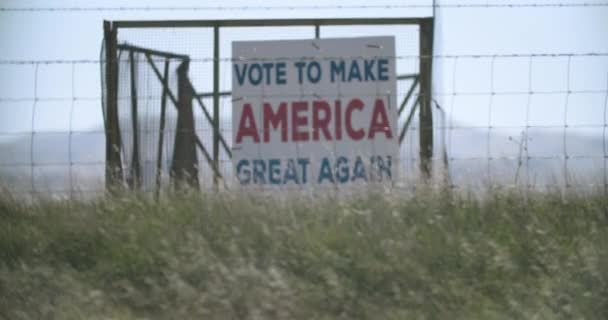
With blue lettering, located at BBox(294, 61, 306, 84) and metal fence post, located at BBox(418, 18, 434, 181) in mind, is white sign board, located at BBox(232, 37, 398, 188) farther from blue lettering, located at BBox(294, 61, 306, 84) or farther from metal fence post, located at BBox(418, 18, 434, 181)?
metal fence post, located at BBox(418, 18, 434, 181)

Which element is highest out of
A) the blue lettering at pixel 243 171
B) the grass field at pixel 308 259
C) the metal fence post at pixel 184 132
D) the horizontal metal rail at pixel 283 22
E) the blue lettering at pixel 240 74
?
the horizontal metal rail at pixel 283 22

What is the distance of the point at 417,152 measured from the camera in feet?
29.0

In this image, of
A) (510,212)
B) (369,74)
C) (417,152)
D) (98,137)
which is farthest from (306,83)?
(510,212)

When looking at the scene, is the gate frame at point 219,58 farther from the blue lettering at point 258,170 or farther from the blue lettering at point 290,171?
the blue lettering at point 290,171

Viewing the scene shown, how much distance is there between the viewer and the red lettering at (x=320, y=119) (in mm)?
8859

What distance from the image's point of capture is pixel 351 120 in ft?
29.1

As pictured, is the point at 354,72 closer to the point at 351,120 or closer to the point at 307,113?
the point at 351,120

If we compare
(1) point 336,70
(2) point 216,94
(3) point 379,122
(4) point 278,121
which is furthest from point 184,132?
(3) point 379,122

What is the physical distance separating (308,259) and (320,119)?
286cm

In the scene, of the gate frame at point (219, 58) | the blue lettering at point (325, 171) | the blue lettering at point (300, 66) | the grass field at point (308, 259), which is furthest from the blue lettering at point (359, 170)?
the grass field at point (308, 259)

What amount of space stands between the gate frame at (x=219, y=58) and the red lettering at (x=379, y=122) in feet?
0.80

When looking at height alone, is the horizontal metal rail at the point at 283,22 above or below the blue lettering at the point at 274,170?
above

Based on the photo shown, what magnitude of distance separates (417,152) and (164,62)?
259 cm

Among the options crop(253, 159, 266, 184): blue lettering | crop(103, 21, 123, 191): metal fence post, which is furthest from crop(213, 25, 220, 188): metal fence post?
crop(103, 21, 123, 191): metal fence post
